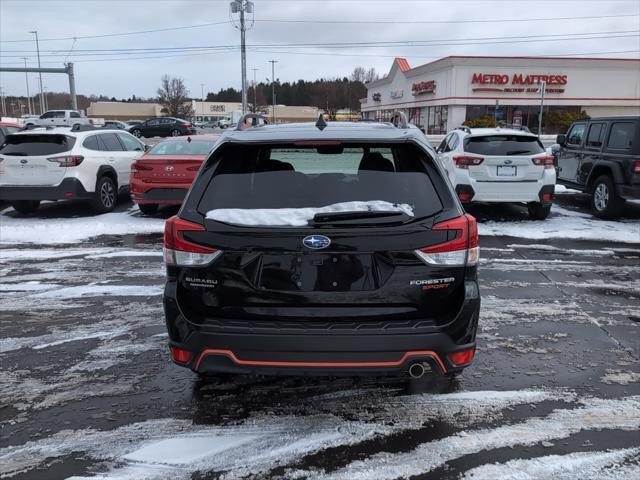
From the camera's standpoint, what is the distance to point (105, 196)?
1159 cm

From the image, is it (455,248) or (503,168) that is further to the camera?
(503,168)

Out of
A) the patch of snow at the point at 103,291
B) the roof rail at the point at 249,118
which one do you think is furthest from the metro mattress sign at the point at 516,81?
the roof rail at the point at 249,118

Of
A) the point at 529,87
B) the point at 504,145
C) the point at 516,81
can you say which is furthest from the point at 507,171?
the point at 529,87

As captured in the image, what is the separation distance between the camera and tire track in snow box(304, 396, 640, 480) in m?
3.02

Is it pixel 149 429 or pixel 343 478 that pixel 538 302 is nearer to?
pixel 343 478

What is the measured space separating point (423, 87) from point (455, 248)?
43827mm

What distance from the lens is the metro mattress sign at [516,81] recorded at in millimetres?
39250

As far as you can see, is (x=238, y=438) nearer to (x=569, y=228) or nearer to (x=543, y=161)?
(x=569, y=228)

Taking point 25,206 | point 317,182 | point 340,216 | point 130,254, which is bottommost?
point 130,254

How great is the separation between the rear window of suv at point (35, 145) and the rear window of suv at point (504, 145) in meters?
7.69

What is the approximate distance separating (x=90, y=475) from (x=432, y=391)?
7.44ft

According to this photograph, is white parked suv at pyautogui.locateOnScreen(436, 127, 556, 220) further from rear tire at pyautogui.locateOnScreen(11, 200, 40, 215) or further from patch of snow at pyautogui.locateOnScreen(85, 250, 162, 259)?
rear tire at pyautogui.locateOnScreen(11, 200, 40, 215)

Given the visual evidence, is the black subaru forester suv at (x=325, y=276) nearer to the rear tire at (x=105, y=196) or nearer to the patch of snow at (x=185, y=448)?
the patch of snow at (x=185, y=448)

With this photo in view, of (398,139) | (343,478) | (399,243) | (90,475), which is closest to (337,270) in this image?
(399,243)
